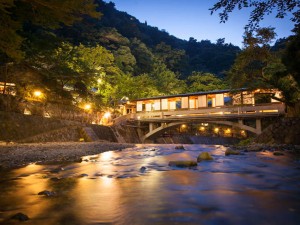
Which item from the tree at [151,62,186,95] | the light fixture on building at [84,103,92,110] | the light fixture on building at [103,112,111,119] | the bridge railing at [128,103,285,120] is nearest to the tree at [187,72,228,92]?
the tree at [151,62,186,95]

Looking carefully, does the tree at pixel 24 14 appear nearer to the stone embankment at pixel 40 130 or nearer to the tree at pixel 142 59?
the stone embankment at pixel 40 130

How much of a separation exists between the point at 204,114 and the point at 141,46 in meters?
32.6

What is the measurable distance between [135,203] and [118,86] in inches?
1369

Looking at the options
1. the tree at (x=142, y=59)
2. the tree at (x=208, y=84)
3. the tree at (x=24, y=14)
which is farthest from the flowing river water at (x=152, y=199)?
the tree at (x=142, y=59)

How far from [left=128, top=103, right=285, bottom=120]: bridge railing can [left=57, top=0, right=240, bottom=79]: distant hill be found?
17.6 metres

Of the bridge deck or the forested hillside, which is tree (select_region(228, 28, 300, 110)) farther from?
A: the forested hillside

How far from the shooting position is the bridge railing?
24.7 meters

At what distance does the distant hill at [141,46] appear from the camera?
4706 centimetres

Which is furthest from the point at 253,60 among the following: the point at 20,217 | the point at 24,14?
the point at 20,217

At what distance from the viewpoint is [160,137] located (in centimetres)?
3888

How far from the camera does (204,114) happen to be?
2892 cm

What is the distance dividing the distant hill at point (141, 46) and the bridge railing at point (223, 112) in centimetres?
1757

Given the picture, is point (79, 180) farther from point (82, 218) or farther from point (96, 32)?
point (96, 32)

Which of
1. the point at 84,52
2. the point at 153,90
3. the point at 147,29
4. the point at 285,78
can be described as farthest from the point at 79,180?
the point at 147,29
